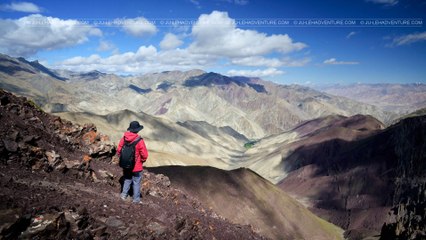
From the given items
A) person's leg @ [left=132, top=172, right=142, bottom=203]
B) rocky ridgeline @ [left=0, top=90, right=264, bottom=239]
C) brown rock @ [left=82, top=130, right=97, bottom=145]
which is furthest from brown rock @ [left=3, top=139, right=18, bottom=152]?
brown rock @ [left=82, top=130, right=97, bottom=145]

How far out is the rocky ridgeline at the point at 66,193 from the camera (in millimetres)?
9617

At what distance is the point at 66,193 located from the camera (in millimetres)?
13156

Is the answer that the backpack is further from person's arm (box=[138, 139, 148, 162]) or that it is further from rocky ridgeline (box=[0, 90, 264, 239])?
rocky ridgeline (box=[0, 90, 264, 239])

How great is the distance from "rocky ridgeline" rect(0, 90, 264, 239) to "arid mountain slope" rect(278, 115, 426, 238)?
76.4 m

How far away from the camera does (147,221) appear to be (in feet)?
42.5

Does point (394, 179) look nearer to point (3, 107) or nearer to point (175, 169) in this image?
point (175, 169)

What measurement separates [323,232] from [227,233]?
64.8 meters

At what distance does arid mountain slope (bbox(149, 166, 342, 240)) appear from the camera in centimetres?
6450

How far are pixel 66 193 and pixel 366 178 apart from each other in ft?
431

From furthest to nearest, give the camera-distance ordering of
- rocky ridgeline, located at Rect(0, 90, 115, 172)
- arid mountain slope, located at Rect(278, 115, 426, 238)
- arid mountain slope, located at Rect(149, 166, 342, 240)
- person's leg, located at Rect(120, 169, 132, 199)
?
Answer: arid mountain slope, located at Rect(278, 115, 426, 238) < arid mountain slope, located at Rect(149, 166, 342, 240) < person's leg, located at Rect(120, 169, 132, 199) < rocky ridgeline, located at Rect(0, 90, 115, 172)

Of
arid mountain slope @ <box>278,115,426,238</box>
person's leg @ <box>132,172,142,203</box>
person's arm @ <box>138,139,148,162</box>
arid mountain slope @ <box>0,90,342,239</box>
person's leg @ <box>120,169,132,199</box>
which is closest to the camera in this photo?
arid mountain slope @ <box>0,90,342,239</box>

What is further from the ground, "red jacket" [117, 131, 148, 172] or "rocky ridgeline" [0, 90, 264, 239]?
"red jacket" [117, 131, 148, 172]

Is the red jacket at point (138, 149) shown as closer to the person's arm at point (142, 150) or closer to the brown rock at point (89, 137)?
the person's arm at point (142, 150)

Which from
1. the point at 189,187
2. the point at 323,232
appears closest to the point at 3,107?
the point at 189,187
